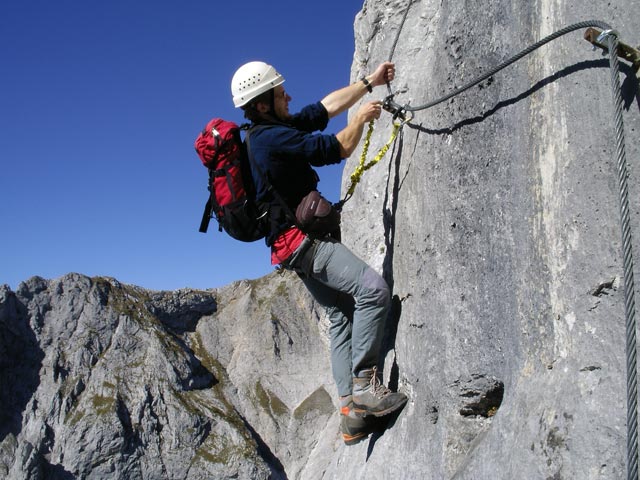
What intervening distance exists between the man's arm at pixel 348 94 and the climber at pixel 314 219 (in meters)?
0.67

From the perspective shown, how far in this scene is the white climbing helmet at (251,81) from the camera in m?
8.07

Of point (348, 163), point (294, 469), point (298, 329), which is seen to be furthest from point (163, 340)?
point (348, 163)

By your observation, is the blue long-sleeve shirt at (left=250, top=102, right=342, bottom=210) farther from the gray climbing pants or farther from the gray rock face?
the gray rock face

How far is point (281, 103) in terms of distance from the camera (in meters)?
8.40

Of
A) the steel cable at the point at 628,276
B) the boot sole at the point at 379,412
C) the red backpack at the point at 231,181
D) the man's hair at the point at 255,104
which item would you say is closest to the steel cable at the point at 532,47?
the steel cable at the point at 628,276

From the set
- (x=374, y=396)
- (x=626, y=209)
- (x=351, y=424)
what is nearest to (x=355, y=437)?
(x=351, y=424)

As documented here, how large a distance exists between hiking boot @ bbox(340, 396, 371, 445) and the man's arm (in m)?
3.96

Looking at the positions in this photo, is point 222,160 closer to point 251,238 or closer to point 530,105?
→ point 251,238

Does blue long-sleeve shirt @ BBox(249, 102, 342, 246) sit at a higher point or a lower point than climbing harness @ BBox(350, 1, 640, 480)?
higher

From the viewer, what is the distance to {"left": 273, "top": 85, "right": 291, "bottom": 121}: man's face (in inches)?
327

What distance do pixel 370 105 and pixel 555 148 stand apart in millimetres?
2715

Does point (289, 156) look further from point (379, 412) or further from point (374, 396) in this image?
point (379, 412)

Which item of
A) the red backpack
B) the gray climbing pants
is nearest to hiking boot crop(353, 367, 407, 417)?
the gray climbing pants

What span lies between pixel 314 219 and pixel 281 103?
1696 mm
